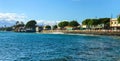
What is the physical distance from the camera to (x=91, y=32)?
16475 centimetres

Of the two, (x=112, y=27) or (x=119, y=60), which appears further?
(x=112, y=27)

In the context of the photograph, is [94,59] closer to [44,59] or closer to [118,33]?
[44,59]

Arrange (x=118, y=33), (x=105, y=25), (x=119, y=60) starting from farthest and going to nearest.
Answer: (x=105, y=25) < (x=118, y=33) < (x=119, y=60)

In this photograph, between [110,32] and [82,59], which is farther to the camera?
[110,32]

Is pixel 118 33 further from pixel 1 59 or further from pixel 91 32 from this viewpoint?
pixel 1 59

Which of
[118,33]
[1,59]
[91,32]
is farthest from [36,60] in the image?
[91,32]

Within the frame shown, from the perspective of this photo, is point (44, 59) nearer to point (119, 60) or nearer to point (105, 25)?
point (119, 60)

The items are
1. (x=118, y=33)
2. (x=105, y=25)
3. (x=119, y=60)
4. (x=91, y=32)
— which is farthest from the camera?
(x=105, y=25)

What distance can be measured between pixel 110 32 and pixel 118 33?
8161 mm

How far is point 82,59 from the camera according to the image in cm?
3434

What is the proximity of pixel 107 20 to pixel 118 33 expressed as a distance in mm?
68812

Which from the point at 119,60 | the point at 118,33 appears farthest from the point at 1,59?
the point at 118,33

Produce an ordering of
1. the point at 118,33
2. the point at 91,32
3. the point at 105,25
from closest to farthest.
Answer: the point at 118,33, the point at 91,32, the point at 105,25

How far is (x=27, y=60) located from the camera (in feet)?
110
